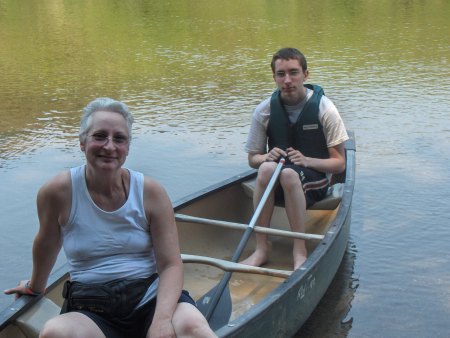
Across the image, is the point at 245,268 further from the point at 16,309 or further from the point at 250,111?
the point at 250,111

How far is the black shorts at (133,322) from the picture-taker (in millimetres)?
2902

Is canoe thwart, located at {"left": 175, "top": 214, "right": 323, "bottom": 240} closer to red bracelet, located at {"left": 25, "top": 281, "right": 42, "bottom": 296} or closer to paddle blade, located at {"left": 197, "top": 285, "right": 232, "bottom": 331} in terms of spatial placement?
paddle blade, located at {"left": 197, "top": 285, "right": 232, "bottom": 331}

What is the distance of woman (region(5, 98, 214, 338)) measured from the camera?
9.45 ft

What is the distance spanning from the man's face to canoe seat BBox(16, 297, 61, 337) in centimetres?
218

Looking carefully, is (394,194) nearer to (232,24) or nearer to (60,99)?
(60,99)

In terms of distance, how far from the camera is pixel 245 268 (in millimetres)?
4148

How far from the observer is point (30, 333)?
3.35 metres

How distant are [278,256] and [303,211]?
0.46 m

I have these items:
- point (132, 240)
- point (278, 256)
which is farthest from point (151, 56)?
point (132, 240)

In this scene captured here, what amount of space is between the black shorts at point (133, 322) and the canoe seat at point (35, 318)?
540mm

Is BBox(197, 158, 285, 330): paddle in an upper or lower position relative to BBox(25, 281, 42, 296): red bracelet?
lower

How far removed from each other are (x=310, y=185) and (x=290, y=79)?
2.18 feet

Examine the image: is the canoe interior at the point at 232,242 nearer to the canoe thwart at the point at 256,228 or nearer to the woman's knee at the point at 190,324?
the canoe thwart at the point at 256,228

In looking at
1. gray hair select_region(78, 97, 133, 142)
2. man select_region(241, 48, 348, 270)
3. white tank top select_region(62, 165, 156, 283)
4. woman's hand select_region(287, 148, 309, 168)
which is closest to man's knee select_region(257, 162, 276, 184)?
man select_region(241, 48, 348, 270)
